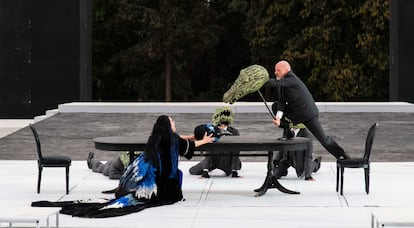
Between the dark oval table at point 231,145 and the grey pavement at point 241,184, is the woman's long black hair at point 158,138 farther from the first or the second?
the grey pavement at point 241,184

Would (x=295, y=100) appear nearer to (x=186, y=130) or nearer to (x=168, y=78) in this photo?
(x=186, y=130)

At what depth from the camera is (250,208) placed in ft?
44.5

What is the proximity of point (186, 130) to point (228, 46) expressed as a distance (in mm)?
27117

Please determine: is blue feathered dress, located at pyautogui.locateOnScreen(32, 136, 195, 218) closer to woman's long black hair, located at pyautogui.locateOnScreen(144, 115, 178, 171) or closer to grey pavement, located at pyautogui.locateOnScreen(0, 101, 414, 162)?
woman's long black hair, located at pyautogui.locateOnScreen(144, 115, 178, 171)

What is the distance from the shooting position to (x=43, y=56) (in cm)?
3300

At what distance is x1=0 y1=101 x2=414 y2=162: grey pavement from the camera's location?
21.8 metres

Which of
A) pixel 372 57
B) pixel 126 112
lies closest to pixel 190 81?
pixel 372 57

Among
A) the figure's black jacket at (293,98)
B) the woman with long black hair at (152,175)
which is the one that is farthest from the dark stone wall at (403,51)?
the woman with long black hair at (152,175)

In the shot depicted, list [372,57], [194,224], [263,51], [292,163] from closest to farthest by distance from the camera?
1. [194,224]
2. [292,163]
3. [372,57]
4. [263,51]

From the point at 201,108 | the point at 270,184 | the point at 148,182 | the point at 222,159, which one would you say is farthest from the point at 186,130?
the point at 148,182

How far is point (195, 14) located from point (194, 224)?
38.9 metres

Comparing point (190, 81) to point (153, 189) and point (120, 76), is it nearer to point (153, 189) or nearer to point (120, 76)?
point (120, 76)

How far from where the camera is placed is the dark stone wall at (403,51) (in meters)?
32.0

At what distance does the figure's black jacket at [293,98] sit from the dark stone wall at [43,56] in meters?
18.3
